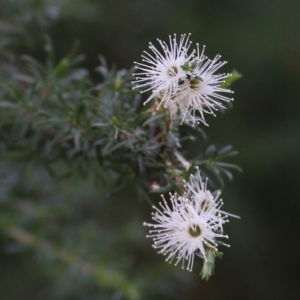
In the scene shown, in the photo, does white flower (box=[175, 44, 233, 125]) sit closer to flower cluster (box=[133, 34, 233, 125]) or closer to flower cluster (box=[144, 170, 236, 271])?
flower cluster (box=[133, 34, 233, 125])

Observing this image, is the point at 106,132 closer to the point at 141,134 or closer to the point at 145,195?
the point at 141,134

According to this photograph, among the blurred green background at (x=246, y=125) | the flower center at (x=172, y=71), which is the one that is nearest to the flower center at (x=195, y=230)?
the flower center at (x=172, y=71)

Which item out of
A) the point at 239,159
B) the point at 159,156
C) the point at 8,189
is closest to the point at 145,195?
the point at 159,156

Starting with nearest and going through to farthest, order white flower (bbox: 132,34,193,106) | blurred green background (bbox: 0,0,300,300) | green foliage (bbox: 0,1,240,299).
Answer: white flower (bbox: 132,34,193,106)
green foliage (bbox: 0,1,240,299)
blurred green background (bbox: 0,0,300,300)

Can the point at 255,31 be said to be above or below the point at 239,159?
above

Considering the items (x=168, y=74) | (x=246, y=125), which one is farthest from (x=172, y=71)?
(x=246, y=125)

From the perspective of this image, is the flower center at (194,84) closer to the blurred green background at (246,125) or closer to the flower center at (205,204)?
the flower center at (205,204)

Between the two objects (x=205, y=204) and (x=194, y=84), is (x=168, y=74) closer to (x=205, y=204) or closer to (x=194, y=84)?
(x=194, y=84)

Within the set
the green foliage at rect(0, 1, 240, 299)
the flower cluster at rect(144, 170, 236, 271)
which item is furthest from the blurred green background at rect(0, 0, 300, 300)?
the flower cluster at rect(144, 170, 236, 271)

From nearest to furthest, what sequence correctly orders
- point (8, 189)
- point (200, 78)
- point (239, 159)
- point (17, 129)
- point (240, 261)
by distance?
point (200, 78) < point (17, 129) < point (8, 189) < point (239, 159) < point (240, 261)
